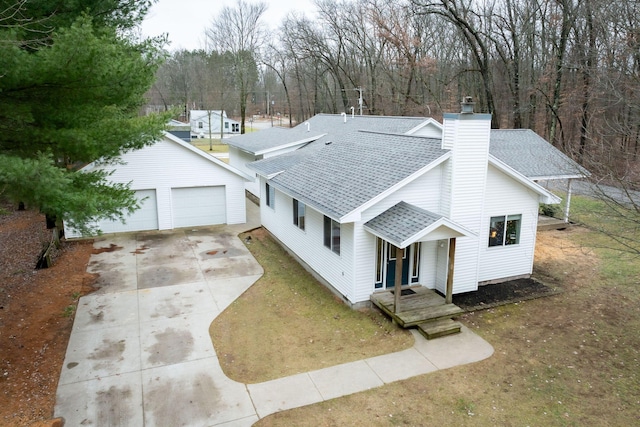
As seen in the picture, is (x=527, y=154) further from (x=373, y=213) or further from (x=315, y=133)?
(x=373, y=213)

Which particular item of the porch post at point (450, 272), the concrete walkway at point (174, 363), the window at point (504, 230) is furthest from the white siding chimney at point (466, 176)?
the concrete walkway at point (174, 363)

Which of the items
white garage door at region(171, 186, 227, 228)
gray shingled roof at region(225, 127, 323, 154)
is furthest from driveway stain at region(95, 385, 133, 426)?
gray shingled roof at region(225, 127, 323, 154)

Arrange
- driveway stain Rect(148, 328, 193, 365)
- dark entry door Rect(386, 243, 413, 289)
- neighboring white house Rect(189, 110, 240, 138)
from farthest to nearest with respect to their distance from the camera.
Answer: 1. neighboring white house Rect(189, 110, 240, 138)
2. dark entry door Rect(386, 243, 413, 289)
3. driveway stain Rect(148, 328, 193, 365)

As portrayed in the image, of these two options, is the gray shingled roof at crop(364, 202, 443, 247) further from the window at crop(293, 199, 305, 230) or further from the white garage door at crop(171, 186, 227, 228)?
the white garage door at crop(171, 186, 227, 228)

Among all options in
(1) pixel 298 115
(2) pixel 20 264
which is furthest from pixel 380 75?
(2) pixel 20 264

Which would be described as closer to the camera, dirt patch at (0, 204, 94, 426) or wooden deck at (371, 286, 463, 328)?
dirt patch at (0, 204, 94, 426)

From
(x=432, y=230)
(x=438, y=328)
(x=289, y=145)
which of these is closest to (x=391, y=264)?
(x=432, y=230)

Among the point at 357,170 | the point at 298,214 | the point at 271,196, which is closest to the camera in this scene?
the point at 357,170

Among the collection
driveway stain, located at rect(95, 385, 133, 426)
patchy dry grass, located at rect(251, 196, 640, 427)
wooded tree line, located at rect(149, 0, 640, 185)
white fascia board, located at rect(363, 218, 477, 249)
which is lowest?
driveway stain, located at rect(95, 385, 133, 426)
